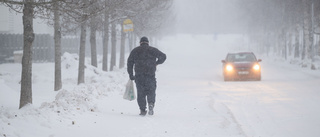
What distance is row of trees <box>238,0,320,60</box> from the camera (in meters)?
33.8

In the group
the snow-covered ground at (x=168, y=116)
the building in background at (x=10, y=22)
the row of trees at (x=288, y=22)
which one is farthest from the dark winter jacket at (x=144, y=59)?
the building in background at (x=10, y=22)

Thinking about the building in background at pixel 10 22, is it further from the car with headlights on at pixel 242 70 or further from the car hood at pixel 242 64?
the car hood at pixel 242 64

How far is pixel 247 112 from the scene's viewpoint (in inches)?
395

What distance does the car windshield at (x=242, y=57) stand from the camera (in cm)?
2212

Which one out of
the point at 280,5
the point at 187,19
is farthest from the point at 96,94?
the point at 187,19

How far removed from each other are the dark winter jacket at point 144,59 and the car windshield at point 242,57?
13.5 meters

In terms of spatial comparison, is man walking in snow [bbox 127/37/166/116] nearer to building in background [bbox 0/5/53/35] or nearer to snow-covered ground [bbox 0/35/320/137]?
snow-covered ground [bbox 0/35/320/137]

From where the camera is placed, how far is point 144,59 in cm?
934

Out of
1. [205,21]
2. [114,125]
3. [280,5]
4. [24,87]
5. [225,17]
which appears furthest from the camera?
[205,21]

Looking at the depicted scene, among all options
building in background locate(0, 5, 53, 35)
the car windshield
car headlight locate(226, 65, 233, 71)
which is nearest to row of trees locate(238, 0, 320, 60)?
the car windshield

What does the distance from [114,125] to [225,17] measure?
4878 inches

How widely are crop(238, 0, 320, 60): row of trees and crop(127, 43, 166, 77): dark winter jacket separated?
23.1 meters

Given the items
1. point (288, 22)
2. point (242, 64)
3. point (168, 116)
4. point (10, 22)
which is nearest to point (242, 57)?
point (242, 64)

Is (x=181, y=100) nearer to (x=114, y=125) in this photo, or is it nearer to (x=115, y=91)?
(x=115, y=91)
